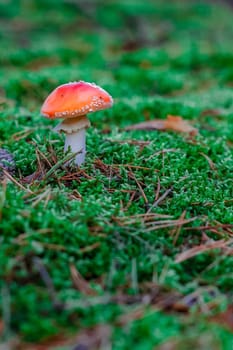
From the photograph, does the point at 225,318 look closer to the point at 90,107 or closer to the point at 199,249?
the point at 199,249

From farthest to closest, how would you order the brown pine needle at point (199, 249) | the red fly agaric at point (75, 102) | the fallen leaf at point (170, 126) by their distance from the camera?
the fallen leaf at point (170, 126)
the red fly agaric at point (75, 102)
the brown pine needle at point (199, 249)

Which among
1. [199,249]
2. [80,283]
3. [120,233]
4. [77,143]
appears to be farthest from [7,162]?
[199,249]

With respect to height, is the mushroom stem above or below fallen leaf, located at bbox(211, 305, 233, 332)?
above

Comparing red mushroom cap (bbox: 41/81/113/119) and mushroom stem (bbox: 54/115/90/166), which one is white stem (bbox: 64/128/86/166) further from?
red mushroom cap (bbox: 41/81/113/119)

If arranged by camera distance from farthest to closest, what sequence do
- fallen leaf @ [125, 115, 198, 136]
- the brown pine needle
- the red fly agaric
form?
fallen leaf @ [125, 115, 198, 136] < the red fly agaric < the brown pine needle

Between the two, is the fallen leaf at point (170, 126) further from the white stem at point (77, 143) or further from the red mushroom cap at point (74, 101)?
the red mushroom cap at point (74, 101)

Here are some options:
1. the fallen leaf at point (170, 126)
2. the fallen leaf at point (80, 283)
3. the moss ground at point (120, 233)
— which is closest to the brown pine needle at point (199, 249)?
the moss ground at point (120, 233)

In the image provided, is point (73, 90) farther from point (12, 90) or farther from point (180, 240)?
point (12, 90)

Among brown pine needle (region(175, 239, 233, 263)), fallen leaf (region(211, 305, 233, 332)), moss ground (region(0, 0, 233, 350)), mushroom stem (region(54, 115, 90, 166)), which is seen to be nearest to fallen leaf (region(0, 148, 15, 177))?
moss ground (region(0, 0, 233, 350))

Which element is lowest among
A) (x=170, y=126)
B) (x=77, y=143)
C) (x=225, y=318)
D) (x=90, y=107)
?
(x=170, y=126)
